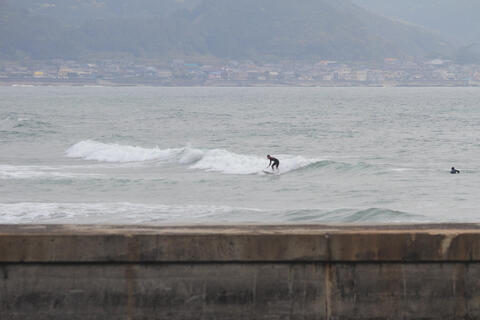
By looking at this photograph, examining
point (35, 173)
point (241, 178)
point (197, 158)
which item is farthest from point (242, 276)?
point (197, 158)

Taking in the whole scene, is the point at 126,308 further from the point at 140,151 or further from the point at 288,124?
the point at 288,124

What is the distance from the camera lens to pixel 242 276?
610cm

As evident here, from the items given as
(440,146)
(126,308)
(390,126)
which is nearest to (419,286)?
(126,308)

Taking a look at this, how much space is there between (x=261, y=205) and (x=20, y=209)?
566cm

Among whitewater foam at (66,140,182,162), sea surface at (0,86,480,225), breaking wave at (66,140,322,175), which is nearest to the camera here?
sea surface at (0,86,480,225)

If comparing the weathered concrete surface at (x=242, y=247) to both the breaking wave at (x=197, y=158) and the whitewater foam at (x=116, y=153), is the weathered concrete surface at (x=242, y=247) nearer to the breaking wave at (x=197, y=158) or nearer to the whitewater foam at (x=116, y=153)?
the breaking wave at (x=197, y=158)

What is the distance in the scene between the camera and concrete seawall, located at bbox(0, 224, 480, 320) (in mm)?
6059

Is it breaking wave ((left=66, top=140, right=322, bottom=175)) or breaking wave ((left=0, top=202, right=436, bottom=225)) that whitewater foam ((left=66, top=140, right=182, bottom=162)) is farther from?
breaking wave ((left=0, top=202, right=436, bottom=225))

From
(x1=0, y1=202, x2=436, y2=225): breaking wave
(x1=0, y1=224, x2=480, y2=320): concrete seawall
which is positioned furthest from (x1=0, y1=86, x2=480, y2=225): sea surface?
(x1=0, y1=224, x2=480, y2=320): concrete seawall

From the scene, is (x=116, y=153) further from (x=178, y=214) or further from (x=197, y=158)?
(x=178, y=214)

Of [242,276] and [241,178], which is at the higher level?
[242,276]

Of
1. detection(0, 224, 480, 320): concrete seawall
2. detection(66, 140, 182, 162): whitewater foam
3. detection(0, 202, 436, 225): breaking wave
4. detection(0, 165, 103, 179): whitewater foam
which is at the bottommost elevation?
detection(66, 140, 182, 162): whitewater foam

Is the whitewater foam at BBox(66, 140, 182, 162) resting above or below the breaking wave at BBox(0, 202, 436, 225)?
below

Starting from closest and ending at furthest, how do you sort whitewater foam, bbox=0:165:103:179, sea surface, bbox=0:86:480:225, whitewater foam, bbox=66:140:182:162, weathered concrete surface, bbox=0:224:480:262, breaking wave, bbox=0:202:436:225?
weathered concrete surface, bbox=0:224:480:262, breaking wave, bbox=0:202:436:225, sea surface, bbox=0:86:480:225, whitewater foam, bbox=0:165:103:179, whitewater foam, bbox=66:140:182:162
